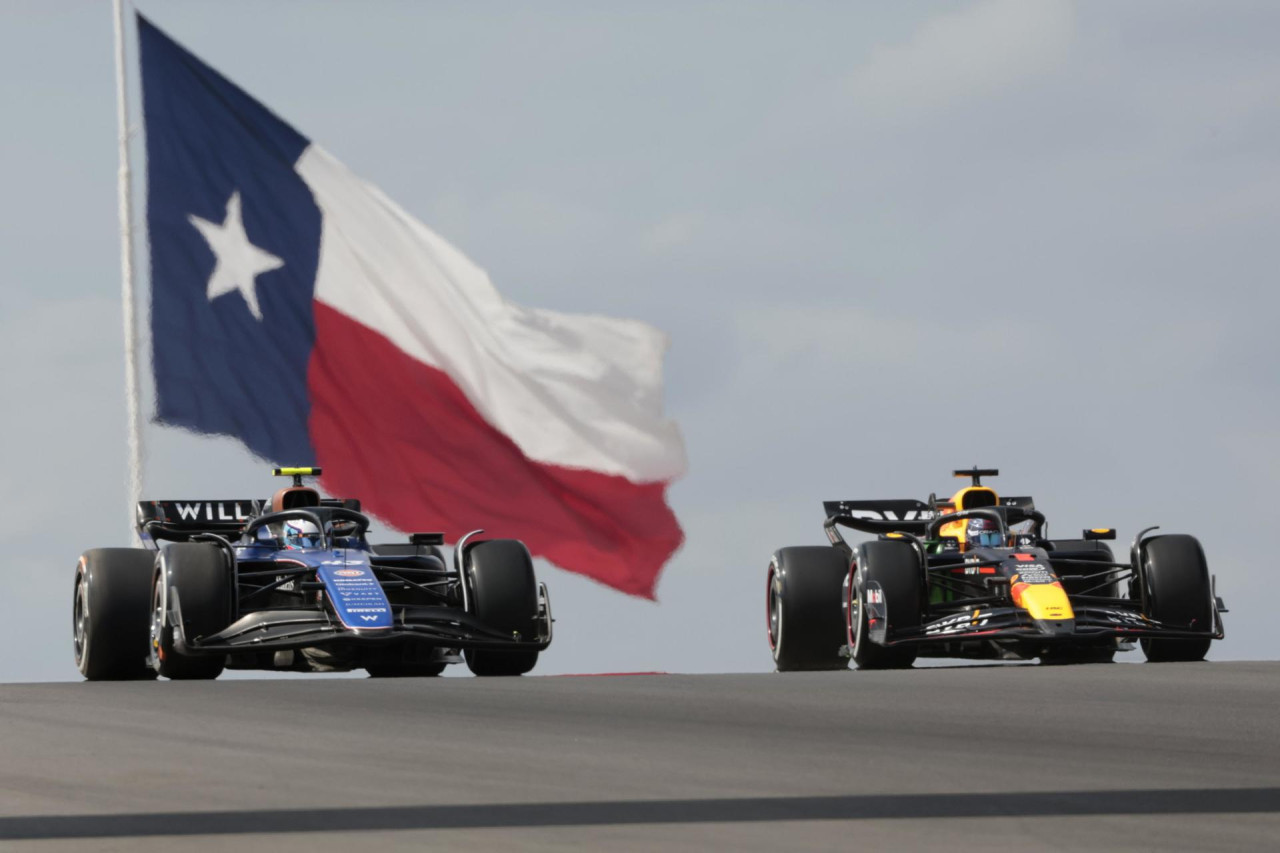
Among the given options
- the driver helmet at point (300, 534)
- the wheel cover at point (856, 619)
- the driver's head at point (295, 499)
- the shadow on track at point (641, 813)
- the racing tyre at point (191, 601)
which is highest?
the driver's head at point (295, 499)

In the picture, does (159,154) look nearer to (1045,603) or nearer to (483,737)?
(1045,603)

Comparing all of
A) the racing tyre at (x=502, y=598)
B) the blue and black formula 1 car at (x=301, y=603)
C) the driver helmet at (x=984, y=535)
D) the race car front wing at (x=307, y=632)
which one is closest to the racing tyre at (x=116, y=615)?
the blue and black formula 1 car at (x=301, y=603)

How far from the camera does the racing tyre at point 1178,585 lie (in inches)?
801

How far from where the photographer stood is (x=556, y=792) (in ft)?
27.5

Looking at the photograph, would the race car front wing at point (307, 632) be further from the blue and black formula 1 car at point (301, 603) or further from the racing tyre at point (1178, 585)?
the racing tyre at point (1178, 585)

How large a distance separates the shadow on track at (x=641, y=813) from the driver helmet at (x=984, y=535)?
13490 millimetres

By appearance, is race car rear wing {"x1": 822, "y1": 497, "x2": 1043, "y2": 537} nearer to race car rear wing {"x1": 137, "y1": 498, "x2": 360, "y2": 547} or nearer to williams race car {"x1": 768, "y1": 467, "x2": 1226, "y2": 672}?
williams race car {"x1": 768, "y1": 467, "x2": 1226, "y2": 672}

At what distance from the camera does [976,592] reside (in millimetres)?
21812

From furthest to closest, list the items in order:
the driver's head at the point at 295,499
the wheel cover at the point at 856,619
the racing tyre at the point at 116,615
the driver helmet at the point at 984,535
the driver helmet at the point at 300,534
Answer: the driver's head at the point at 295,499, the driver helmet at the point at 984,535, the driver helmet at the point at 300,534, the racing tyre at the point at 116,615, the wheel cover at the point at 856,619

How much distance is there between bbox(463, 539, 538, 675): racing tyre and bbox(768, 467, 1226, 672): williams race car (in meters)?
2.64

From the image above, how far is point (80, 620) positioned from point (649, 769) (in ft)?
41.2

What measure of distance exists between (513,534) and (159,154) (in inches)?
235

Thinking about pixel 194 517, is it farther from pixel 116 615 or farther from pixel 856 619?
pixel 856 619

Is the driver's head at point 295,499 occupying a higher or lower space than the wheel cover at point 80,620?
higher
